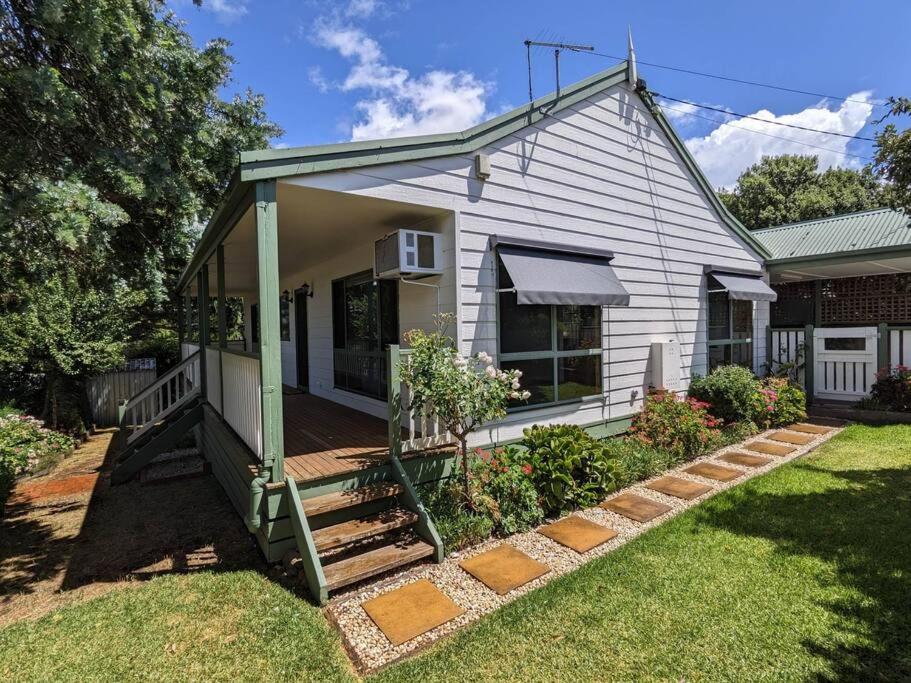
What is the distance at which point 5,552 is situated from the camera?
4.64 m

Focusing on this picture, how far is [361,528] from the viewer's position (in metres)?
3.74

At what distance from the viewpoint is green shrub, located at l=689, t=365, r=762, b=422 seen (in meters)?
7.61

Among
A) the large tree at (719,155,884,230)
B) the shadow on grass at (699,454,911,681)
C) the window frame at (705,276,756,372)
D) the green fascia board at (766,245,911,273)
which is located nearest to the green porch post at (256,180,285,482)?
the shadow on grass at (699,454,911,681)

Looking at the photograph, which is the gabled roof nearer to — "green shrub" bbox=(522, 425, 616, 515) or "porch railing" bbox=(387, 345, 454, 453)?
"porch railing" bbox=(387, 345, 454, 453)

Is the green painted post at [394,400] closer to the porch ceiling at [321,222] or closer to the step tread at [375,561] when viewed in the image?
the step tread at [375,561]

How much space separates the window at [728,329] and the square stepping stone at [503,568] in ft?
21.2

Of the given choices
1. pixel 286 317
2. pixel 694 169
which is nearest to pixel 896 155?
pixel 694 169

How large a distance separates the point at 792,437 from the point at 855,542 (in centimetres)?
420

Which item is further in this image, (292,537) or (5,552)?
(5,552)

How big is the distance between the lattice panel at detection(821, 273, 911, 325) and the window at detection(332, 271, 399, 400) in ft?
40.9

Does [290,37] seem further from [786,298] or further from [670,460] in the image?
[786,298]

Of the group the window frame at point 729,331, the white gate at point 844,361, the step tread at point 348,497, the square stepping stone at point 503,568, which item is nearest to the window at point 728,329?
the window frame at point 729,331

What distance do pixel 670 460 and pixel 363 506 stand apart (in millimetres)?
4482

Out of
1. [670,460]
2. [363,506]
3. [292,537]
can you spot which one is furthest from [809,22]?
[292,537]
